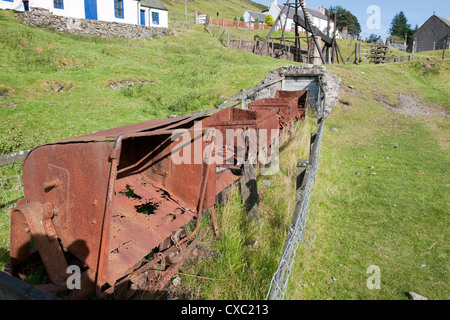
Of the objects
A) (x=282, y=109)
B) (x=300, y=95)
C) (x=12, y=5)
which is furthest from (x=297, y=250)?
(x=12, y=5)

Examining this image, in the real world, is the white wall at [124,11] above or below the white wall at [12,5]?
above

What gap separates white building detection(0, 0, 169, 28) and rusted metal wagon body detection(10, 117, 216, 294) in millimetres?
27994

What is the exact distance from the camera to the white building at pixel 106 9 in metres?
25.4

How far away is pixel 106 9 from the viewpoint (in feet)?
96.5

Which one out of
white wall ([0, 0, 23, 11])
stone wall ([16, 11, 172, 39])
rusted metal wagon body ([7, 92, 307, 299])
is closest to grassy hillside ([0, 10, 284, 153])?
stone wall ([16, 11, 172, 39])

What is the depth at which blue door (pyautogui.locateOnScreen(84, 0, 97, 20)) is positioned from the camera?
28.0 metres

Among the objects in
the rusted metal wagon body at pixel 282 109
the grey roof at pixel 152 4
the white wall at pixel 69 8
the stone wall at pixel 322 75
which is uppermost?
the grey roof at pixel 152 4

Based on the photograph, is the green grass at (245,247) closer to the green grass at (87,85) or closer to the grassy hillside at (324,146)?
the grassy hillside at (324,146)

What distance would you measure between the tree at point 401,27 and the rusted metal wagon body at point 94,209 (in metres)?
101

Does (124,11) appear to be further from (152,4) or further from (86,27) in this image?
(86,27)

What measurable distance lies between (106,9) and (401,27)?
8997 cm

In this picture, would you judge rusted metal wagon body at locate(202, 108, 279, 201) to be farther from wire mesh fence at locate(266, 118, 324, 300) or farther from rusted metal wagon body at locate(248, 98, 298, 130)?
wire mesh fence at locate(266, 118, 324, 300)

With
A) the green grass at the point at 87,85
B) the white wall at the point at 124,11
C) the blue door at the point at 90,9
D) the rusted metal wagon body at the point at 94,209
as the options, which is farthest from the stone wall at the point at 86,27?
the rusted metal wagon body at the point at 94,209
